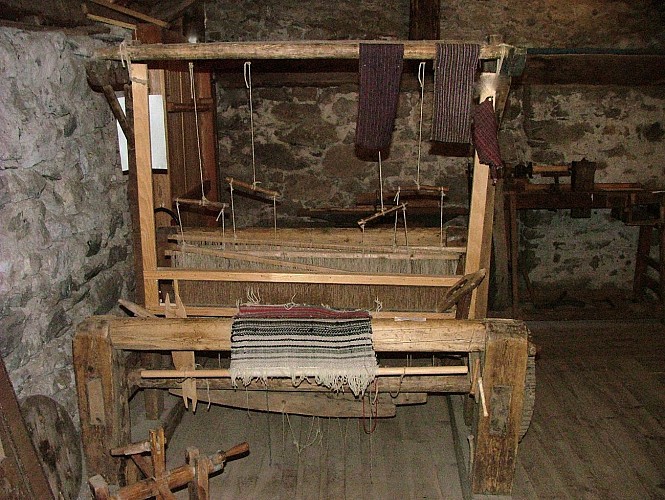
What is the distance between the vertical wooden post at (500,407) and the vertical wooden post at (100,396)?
1650 mm

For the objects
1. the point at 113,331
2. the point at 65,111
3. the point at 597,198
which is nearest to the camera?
the point at 113,331

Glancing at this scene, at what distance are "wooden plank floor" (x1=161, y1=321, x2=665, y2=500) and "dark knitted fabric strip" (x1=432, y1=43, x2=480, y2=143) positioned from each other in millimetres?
1609

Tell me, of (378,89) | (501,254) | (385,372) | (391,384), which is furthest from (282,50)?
(501,254)

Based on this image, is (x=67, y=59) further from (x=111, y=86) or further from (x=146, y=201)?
(x=146, y=201)

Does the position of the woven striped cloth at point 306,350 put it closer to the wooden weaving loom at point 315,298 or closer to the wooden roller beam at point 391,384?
the wooden weaving loom at point 315,298

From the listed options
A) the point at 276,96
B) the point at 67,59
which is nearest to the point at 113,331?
the point at 67,59

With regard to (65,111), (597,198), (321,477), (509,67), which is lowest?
(321,477)

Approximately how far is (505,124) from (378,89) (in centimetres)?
328

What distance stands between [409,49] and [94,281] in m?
2.05

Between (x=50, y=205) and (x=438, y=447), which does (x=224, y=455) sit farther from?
(x=438, y=447)

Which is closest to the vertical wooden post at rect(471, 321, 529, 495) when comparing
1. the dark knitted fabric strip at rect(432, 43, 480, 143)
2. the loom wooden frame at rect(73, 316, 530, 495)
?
the loom wooden frame at rect(73, 316, 530, 495)

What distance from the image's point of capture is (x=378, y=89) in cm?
279

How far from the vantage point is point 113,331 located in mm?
2689

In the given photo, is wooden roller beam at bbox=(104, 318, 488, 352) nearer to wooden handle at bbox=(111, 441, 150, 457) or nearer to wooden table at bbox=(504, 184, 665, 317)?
wooden handle at bbox=(111, 441, 150, 457)
